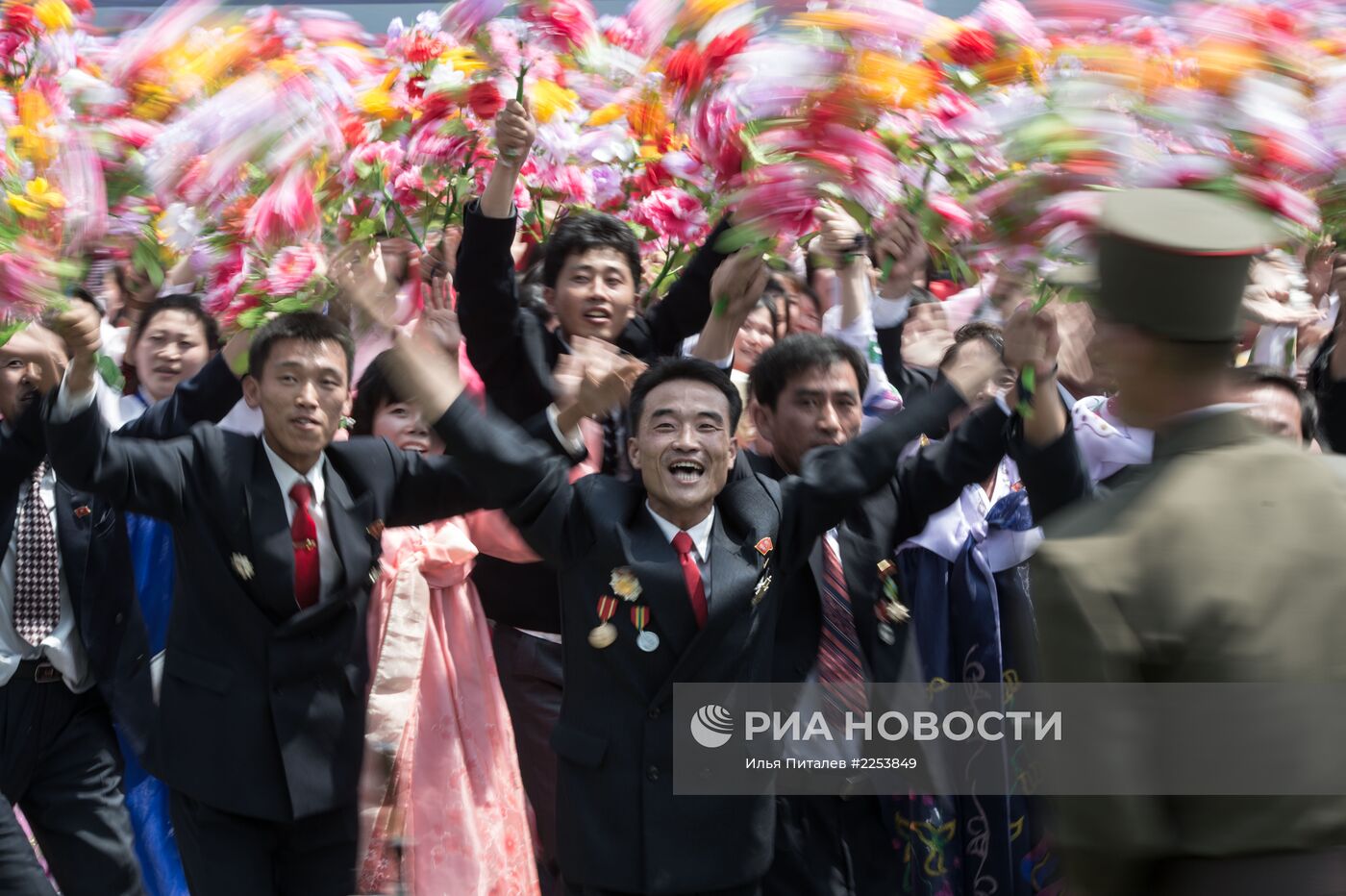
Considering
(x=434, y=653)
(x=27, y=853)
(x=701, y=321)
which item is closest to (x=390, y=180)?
(x=701, y=321)

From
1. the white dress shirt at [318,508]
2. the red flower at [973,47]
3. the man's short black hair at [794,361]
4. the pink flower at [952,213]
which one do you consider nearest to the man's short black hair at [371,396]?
the white dress shirt at [318,508]

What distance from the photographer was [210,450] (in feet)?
13.4

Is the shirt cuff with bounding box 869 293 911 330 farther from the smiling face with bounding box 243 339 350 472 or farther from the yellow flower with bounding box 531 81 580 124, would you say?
the smiling face with bounding box 243 339 350 472

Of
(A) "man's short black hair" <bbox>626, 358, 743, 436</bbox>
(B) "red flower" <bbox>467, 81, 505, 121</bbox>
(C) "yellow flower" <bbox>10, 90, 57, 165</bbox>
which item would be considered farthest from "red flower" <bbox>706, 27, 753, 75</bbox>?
(C) "yellow flower" <bbox>10, 90, 57, 165</bbox>

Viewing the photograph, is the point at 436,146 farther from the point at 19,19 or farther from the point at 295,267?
the point at 19,19

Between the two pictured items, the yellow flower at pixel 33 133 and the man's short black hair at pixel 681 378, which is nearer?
the yellow flower at pixel 33 133

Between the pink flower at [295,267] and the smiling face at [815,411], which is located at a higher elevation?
the pink flower at [295,267]

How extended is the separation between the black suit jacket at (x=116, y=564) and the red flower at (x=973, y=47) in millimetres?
2008

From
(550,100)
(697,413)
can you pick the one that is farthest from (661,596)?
(550,100)

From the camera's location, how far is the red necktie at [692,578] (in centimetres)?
384

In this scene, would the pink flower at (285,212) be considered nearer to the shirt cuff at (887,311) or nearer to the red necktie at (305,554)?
the red necktie at (305,554)

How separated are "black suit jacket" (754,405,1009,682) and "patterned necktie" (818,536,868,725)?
0.02 metres

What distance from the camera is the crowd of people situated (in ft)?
12.5

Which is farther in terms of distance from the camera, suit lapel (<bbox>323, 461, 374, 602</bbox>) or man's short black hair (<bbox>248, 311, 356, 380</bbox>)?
man's short black hair (<bbox>248, 311, 356, 380</bbox>)
